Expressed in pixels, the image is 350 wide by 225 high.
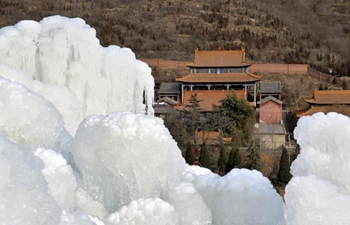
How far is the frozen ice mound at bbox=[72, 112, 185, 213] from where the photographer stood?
9.98 feet

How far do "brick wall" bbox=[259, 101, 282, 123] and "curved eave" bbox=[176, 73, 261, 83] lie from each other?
8.88 ft

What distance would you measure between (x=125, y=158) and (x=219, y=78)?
1927cm

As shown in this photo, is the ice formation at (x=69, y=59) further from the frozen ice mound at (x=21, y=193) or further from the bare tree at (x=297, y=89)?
the bare tree at (x=297, y=89)

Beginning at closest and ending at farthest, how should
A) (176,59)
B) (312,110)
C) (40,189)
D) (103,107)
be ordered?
(40,189)
(103,107)
(312,110)
(176,59)

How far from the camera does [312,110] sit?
1905 cm

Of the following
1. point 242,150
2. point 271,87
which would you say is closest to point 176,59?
point 271,87

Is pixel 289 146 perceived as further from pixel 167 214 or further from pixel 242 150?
pixel 167 214

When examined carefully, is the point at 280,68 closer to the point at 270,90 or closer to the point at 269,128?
the point at 270,90

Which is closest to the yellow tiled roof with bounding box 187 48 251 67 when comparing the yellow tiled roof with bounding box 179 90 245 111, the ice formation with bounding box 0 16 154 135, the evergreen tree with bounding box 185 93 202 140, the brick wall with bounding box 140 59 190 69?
the yellow tiled roof with bounding box 179 90 245 111

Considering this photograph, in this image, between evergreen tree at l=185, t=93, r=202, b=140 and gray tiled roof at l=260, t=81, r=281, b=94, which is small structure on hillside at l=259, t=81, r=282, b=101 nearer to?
gray tiled roof at l=260, t=81, r=281, b=94

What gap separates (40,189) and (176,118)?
47.5 feet

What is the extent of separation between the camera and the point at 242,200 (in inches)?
124

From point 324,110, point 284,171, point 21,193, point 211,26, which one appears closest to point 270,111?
point 324,110

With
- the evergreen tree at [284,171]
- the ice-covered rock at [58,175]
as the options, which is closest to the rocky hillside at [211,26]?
the evergreen tree at [284,171]
